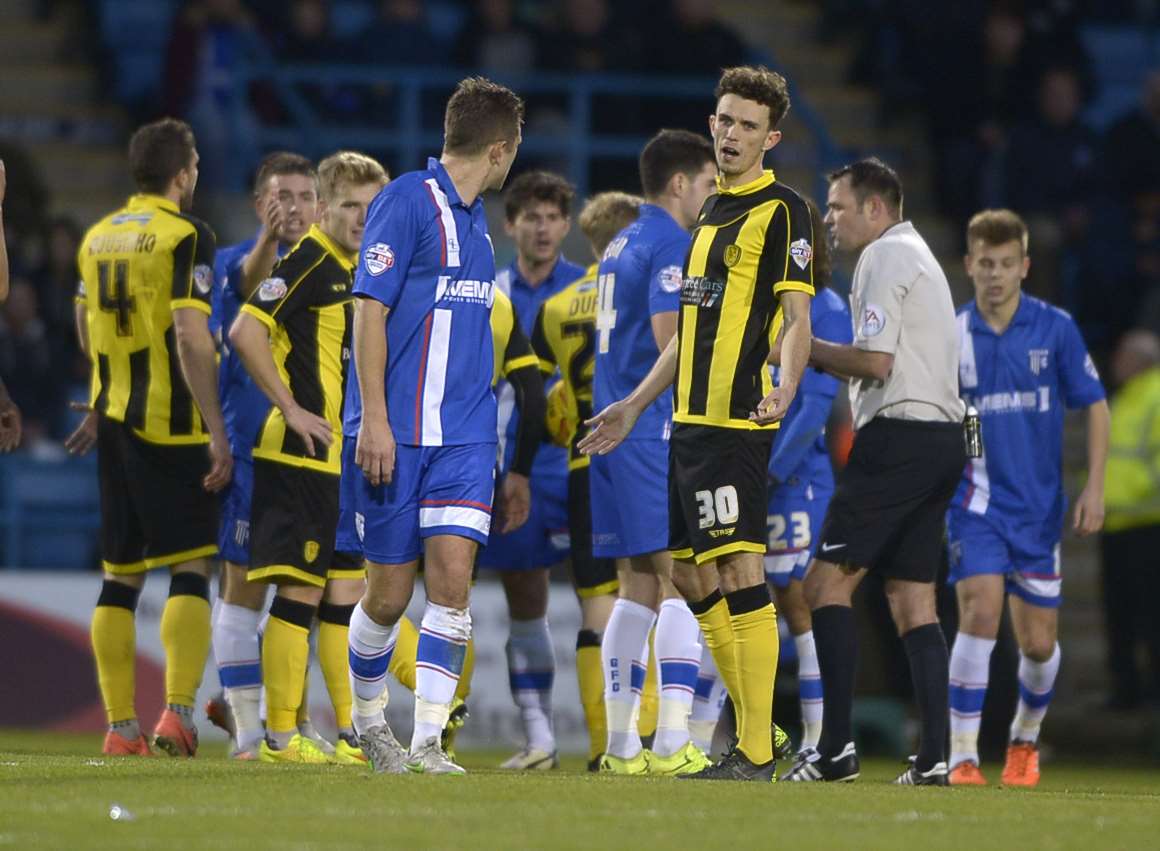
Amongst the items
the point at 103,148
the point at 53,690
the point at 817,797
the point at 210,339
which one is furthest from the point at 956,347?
the point at 103,148

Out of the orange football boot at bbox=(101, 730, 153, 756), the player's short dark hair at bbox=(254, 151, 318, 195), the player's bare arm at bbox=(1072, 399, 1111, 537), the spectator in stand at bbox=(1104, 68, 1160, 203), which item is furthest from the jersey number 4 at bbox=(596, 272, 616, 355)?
the spectator in stand at bbox=(1104, 68, 1160, 203)

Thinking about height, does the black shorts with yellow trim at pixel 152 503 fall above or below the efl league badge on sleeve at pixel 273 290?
below

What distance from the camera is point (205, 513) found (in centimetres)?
909

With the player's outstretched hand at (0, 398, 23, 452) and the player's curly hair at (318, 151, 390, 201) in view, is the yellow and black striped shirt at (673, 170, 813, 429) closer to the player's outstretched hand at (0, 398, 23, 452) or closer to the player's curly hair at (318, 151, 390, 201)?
the player's curly hair at (318, 151, 390, 201)

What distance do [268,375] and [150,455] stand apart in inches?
44.4

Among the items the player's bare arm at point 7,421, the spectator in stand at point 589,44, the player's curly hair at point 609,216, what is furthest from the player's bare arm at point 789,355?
the spectator in stand at point 589,44

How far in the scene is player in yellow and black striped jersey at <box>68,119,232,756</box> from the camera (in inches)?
353

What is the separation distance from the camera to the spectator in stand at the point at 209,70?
48.6 ft

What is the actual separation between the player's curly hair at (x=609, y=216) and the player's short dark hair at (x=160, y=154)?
5.99 ft

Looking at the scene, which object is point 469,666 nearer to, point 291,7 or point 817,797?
point 817,797

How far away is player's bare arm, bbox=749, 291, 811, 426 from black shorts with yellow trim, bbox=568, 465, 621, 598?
211 centimetres

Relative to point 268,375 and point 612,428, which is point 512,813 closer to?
point 612,428

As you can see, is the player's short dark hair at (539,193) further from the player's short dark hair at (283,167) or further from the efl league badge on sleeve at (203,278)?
the efl league badge on sleeve at (203,278)

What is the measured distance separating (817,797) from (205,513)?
135 inches
